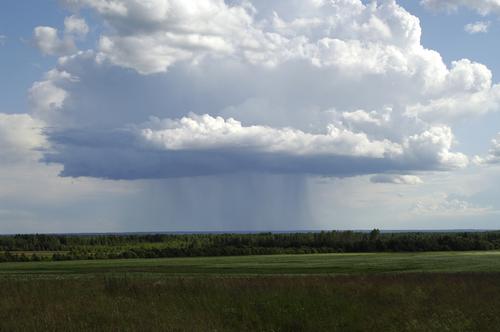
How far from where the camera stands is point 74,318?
47.0 ft

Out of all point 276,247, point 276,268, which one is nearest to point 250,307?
point 276,268

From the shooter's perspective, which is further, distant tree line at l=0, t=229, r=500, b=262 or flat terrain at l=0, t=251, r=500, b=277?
distant tree line at l=0, t=229, r=500, b=262

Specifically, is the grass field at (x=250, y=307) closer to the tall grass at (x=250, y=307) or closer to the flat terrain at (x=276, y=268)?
the tall grass at (x=250, y=307)

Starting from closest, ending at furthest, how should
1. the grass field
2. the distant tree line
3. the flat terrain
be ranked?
the grass field, the flat terrain, the distant tree line

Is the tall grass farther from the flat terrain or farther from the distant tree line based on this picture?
the distant tree line

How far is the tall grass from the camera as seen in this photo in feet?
45.9

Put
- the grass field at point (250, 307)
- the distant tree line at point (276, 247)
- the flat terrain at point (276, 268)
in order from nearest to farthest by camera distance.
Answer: the grass field at point (250, 307)
the flat terrain at point (276, 268)
the distant tree line at point (276, 247)

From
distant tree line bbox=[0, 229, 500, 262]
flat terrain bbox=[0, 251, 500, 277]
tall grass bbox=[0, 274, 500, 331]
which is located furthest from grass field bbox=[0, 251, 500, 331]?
distant tree line bbox=[0, 229, 500, 262]

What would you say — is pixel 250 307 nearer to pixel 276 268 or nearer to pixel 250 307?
pixel 250 307

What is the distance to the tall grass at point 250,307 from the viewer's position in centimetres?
1399

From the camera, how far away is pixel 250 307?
16156 mm

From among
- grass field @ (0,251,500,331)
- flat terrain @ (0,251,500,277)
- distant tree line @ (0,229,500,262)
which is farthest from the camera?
distant tree line @ (0,229,500,262)

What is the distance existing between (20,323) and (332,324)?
775 cm

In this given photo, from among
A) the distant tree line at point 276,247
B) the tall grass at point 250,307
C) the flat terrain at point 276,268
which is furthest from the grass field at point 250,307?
the distant tree line at point 276,247
